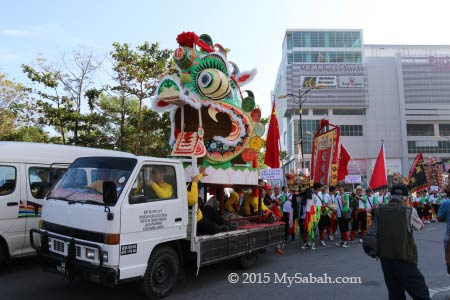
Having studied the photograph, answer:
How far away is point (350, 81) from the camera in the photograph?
2453 inches

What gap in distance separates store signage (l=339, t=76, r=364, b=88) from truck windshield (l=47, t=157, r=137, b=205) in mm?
62114

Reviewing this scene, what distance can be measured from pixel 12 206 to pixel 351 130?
62230mm

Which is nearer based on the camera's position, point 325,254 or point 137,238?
point 137,238

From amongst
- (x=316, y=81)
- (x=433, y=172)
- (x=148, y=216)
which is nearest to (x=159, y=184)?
(x=148, y=216)

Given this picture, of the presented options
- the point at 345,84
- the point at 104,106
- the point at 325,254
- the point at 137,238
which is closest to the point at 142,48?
the point at 104,106

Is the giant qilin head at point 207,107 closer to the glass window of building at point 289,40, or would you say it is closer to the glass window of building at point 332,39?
the glass window of building at point 289,40

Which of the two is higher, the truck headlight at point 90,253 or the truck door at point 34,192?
the truck door at point 34,192

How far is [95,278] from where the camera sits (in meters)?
4.53

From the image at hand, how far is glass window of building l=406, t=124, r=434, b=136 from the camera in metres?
64.9

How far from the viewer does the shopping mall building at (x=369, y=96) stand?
2442 inches


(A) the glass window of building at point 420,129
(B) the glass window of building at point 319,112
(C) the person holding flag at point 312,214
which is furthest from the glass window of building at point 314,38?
(C) the person holding flag at point 312,214

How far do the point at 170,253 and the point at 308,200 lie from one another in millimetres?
5444

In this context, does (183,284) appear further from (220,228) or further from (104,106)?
(104,106)

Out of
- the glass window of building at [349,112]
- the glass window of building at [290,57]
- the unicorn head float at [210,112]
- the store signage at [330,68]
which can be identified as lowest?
the unicorn head float at [210,112]
